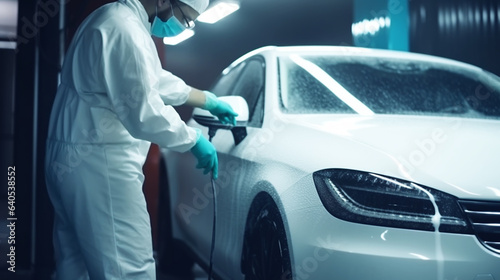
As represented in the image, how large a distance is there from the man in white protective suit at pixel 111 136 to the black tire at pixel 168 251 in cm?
217

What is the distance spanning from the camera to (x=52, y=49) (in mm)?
4898

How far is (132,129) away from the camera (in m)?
2.40

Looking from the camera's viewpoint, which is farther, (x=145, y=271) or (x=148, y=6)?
(x=148, y=6)

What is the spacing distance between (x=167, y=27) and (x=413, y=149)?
1.22 m

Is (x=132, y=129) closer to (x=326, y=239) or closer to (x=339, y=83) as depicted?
(x=326, y=239)

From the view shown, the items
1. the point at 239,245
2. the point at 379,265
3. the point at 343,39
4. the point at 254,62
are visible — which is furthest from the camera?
the point at 343,39

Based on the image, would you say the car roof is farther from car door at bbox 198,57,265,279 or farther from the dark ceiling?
the dark ceiling

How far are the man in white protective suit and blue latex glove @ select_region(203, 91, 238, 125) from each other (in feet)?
1.72

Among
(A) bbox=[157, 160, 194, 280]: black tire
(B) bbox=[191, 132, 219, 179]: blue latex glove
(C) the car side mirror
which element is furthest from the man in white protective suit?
(A) bbox=[157, 160, 194, 280]: black tire

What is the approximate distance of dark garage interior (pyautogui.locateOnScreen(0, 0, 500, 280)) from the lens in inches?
193

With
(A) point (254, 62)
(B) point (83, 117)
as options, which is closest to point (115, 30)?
(B) point (83, 117)

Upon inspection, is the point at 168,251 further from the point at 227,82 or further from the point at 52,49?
the point at 52,49

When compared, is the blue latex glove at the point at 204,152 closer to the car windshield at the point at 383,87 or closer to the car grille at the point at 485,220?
the car windshield at the point at 383,87

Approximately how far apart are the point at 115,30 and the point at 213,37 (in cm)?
1223
